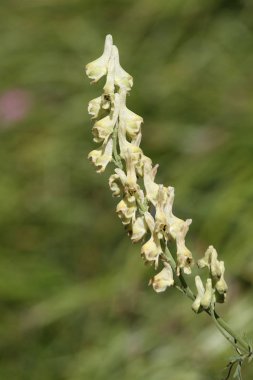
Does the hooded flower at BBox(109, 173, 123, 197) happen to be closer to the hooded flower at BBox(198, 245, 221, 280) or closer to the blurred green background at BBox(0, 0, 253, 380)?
the hooded flower at BBox(198, 245, 221, 280)

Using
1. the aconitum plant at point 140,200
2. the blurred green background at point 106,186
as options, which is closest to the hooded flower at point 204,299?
the aconitum plant at point 140,200

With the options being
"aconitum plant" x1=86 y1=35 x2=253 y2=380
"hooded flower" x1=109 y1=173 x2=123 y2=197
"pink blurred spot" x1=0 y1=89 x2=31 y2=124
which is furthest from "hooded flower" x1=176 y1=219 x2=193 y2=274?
"pink blurred spot" x1=0 y1=89 x2=31 y2=124

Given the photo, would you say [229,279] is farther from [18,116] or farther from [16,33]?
[16,33]

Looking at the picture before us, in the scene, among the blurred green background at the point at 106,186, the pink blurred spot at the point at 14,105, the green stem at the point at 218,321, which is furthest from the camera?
the pink blurred spot at the point at 14,105

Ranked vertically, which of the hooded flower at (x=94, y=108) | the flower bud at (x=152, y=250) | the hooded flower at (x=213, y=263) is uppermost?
the hooded flower at (x=94, y=108)

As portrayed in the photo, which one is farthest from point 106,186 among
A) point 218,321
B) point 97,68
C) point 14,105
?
point 218,321

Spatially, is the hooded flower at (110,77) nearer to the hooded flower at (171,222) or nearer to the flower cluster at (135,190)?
the flower cluster at (135,190)

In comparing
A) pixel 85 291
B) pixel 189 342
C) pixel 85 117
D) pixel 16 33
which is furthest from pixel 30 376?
pixel 16 33

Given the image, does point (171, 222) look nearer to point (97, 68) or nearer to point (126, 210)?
point (126, 210)
